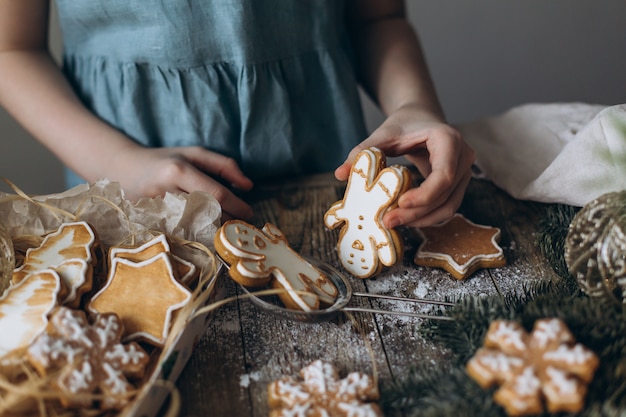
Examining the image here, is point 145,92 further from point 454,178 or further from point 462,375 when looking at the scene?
point 462,375

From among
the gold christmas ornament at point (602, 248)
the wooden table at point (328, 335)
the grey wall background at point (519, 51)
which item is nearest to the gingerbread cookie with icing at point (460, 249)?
the wooden table at point (328, 335)

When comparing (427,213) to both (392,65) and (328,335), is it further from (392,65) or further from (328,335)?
(392,65)

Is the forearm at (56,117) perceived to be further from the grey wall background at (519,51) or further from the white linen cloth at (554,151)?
the grey wall background at (519,51)

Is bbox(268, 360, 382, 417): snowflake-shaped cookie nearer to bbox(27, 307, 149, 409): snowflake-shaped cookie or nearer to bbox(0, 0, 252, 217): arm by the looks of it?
bbox(27, 307, 149, 409): snowflake-shaped cookie

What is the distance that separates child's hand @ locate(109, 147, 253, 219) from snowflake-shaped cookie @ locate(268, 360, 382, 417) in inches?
11.3

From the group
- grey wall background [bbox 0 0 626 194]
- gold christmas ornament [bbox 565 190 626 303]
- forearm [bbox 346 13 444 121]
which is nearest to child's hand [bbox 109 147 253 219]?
forearm [bbox 346 13 444 121]

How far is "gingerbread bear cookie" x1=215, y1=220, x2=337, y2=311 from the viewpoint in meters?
0.66

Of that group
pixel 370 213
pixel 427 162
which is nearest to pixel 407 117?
pixel 427 162

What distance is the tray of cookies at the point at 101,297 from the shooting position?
0.55m

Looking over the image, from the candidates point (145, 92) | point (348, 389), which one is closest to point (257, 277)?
point (348, 389)

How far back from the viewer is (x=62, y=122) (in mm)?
890

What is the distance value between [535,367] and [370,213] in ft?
0.91

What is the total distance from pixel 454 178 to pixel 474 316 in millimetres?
214

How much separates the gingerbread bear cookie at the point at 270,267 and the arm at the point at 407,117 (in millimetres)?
119
